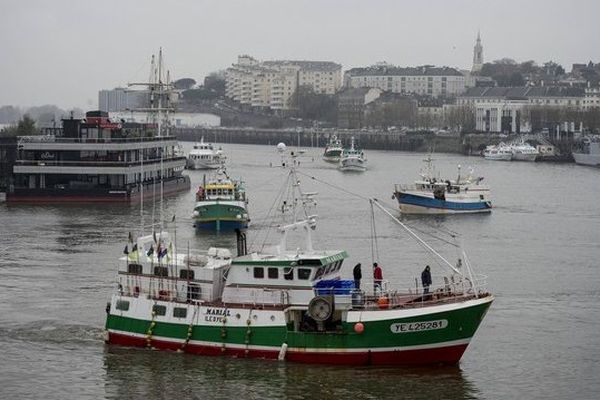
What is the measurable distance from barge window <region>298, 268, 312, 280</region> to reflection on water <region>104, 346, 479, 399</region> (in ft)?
6.51

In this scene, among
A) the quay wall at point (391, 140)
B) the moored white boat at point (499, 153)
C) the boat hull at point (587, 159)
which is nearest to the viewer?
the boat hull at point (587, 159)

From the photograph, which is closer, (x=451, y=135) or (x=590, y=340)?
(x=590, y=340)

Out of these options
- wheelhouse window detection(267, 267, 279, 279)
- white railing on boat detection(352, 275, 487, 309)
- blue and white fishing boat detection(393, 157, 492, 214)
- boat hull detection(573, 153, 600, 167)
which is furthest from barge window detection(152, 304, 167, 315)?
boat hull detection(573, 153, 600, 167)

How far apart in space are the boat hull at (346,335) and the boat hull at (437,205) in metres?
36.2

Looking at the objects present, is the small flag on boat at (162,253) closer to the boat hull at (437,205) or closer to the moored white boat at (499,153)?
the boat hull at (437,205)


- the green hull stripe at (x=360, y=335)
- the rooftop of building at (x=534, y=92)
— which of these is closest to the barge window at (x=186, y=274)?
the green hull stripe at (x=360, y=335)

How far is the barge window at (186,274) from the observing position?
1052 inches

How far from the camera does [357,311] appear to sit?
24.9 meters

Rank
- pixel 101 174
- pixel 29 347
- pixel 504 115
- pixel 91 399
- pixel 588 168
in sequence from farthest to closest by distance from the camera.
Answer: pixel 504 115 → pixel 588 168 → pixel 101 174 → pixel 29 347 → pixel 91 399

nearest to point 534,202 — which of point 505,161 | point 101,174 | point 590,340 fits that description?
point 101,174

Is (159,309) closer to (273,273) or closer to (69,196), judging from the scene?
(273,273)

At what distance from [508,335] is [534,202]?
135ft

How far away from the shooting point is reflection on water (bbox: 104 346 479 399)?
2388 centimetres

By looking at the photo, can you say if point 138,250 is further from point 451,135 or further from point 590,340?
point 451,135
